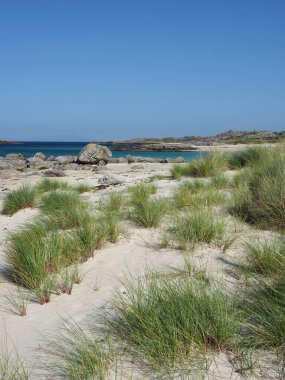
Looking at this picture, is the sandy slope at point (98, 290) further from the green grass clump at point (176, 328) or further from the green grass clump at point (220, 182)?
the green grass clump at point (220, 182)

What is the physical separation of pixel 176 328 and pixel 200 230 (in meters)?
1.93

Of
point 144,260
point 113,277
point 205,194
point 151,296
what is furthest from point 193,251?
point 205,194

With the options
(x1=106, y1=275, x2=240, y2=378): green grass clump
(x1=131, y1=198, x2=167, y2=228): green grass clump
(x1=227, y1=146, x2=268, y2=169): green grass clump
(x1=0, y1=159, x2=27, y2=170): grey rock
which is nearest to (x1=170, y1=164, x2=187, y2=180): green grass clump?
(x1=227, y1=146, x2=268, y2=169): green grass clump

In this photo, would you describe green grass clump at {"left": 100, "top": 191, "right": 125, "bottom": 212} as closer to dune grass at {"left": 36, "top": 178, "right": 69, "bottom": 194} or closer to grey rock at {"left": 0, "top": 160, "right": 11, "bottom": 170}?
dune grass at {"left": 36, "top": 178, "right": 69, "bottom": 194}

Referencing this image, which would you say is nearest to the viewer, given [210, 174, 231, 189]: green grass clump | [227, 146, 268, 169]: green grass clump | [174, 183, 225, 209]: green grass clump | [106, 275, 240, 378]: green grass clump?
[106, 275, 240, 378]: green grass clump

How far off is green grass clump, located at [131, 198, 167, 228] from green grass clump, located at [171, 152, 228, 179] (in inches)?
145

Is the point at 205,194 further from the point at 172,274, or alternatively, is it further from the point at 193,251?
the point at 172,274

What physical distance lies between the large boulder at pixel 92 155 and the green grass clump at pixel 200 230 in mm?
17039

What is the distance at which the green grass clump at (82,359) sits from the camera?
176 centimetres

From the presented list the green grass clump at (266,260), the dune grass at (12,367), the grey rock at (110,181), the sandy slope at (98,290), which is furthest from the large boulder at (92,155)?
the dune grass at (12,367)

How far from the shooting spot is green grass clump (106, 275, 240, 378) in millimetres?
1873

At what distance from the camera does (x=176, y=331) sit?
195cm

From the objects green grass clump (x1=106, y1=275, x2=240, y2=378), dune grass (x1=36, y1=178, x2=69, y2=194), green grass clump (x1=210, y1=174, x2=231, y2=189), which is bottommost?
green grass clump (x1=106, y1=275, x2=240, y2=378)

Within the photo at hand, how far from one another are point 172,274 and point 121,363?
116 cm
